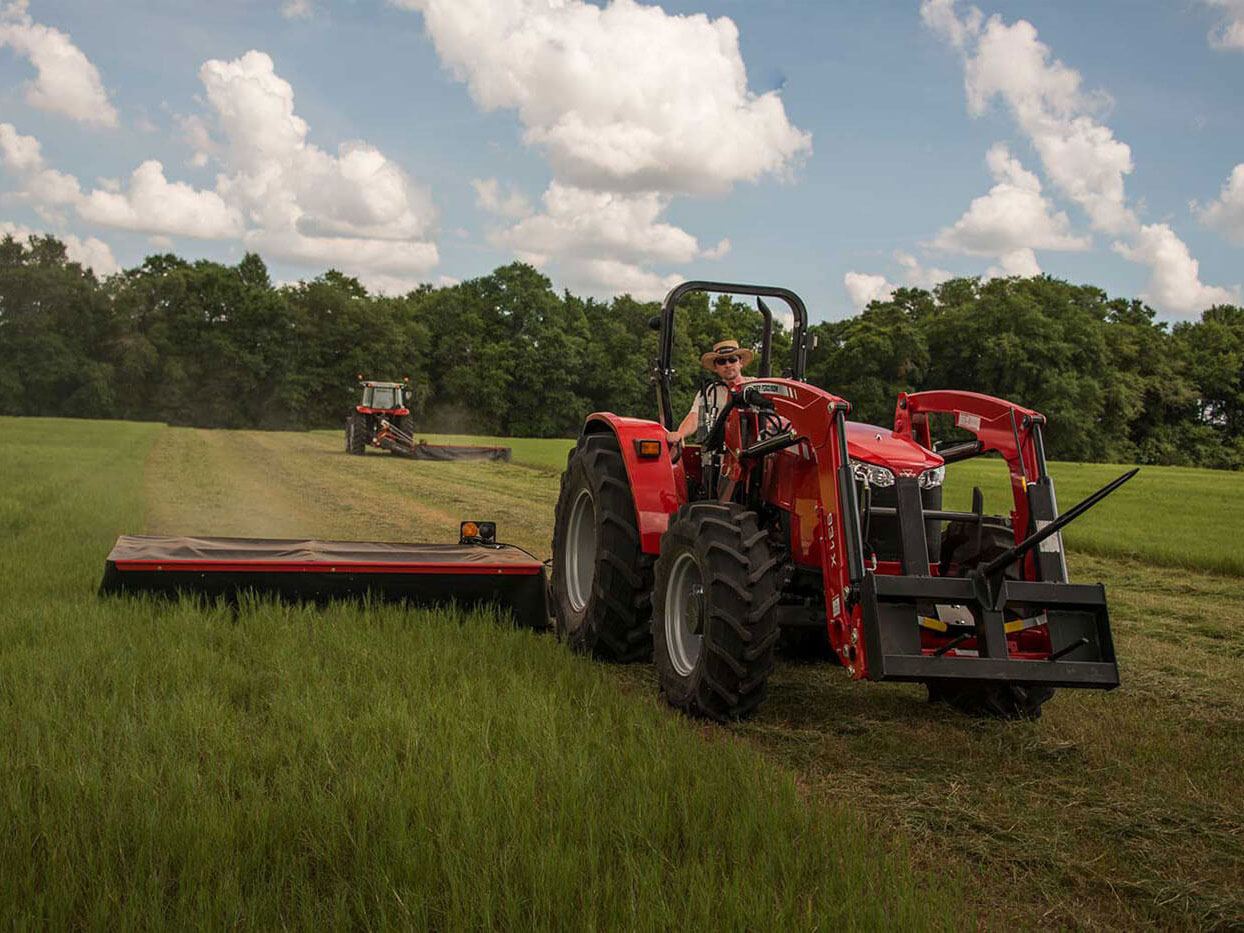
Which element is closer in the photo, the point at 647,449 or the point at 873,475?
the point at 873,475

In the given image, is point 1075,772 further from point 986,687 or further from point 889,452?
point 889,452

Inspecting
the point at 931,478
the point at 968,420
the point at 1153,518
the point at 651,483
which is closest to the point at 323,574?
the point at 651,483

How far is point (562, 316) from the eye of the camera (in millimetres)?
61781

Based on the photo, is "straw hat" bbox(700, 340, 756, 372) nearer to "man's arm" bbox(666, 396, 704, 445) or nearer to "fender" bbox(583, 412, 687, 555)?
"man's arm" bbox(666, 396, 704, 445)

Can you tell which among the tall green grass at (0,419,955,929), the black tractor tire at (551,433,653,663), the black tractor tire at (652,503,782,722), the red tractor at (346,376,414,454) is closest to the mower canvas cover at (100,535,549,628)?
the black tractor tire at (551,433,653,663)

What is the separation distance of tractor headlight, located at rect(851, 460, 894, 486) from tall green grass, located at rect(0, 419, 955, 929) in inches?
49.0

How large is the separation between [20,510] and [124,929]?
986 centimetres

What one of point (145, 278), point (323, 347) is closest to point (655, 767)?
point (323, 347)

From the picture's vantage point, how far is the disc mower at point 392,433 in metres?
24.3

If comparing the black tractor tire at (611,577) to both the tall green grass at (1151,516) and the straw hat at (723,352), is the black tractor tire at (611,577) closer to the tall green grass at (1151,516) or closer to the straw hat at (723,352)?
the straw hat at (723,352)

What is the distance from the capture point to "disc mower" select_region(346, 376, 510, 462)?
958 inches

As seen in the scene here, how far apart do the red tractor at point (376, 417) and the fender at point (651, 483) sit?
19.9 meters

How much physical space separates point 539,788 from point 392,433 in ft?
74.1

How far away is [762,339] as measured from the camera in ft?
21.5
